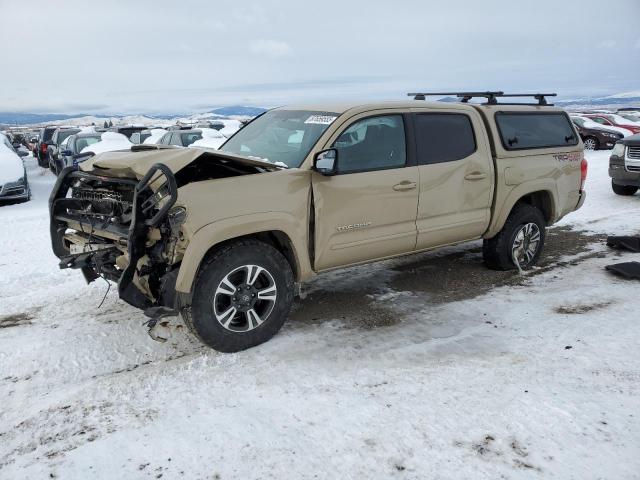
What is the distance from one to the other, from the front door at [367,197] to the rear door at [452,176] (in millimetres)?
178

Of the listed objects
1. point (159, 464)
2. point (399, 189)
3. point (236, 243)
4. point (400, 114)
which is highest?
point (400, 114)

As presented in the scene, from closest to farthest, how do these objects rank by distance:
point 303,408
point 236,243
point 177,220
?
point 303,408
point 177,220
point 236,243

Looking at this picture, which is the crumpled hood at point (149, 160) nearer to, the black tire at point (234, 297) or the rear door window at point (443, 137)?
the black tire at point (234, 297)

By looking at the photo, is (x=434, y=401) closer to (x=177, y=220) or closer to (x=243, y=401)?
(x=243, y=401)

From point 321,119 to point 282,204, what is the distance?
Answer: 1029 mm

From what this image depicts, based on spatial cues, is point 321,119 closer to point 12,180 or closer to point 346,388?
point 346,388

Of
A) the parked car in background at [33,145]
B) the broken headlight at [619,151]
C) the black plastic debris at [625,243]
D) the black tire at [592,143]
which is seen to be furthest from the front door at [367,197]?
the parked car in background at [33,145]

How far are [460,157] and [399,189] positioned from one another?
3.10ft

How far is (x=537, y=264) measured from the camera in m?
6.21

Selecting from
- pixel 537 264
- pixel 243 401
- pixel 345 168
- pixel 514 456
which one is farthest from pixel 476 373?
pixel 537 264

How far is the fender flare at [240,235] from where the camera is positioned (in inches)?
140

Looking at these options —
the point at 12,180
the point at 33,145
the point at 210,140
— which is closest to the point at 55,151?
the point at 210,140

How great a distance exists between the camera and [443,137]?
16.6 ft

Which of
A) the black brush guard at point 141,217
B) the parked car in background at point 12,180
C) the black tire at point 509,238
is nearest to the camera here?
the black brush guard at point 141,217
